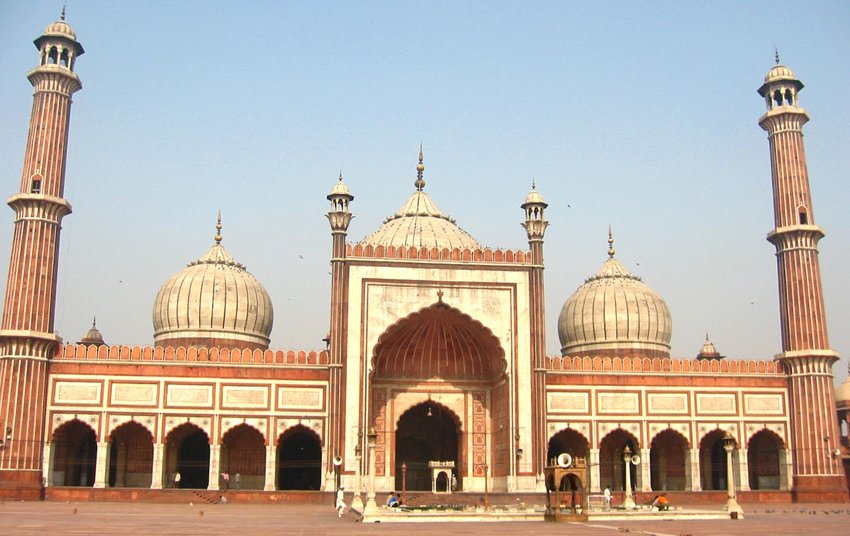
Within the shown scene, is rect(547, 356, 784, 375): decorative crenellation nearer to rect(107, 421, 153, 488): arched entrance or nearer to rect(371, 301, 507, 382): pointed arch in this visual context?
rect(371, 301, 507, 382): pointed arch

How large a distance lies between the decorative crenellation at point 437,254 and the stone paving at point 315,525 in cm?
939

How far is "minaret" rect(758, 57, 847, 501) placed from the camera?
1152 inches

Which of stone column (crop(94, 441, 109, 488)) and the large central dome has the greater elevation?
the large central dome

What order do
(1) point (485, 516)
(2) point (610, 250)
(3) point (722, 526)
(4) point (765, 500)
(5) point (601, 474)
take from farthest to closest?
(2) point (610, 250) → (5) point (601, 474) → (4) point (765, 500) → (1) point (485, 516) → (3) point (722, 526)

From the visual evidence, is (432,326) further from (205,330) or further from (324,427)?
(205,330)

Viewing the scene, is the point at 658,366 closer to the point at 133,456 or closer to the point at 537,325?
the point at 537,325

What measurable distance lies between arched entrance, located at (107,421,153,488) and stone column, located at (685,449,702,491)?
1666cm

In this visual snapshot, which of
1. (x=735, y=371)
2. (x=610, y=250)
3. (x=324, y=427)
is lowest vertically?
(x=324, y=427)

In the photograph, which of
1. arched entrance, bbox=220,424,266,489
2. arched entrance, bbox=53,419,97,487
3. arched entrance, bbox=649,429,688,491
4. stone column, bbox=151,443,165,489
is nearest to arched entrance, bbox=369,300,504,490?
arched entrance, bbox=220,424,266,489

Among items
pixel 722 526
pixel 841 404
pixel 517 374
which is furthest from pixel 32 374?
pixel 841 404

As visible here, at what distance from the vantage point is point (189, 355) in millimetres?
28219

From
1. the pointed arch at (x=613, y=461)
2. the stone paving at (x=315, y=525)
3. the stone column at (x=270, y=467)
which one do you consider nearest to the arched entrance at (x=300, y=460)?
the stone column at (x=270, y=467)

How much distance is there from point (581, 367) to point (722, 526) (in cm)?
1334

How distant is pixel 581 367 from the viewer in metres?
30.0
